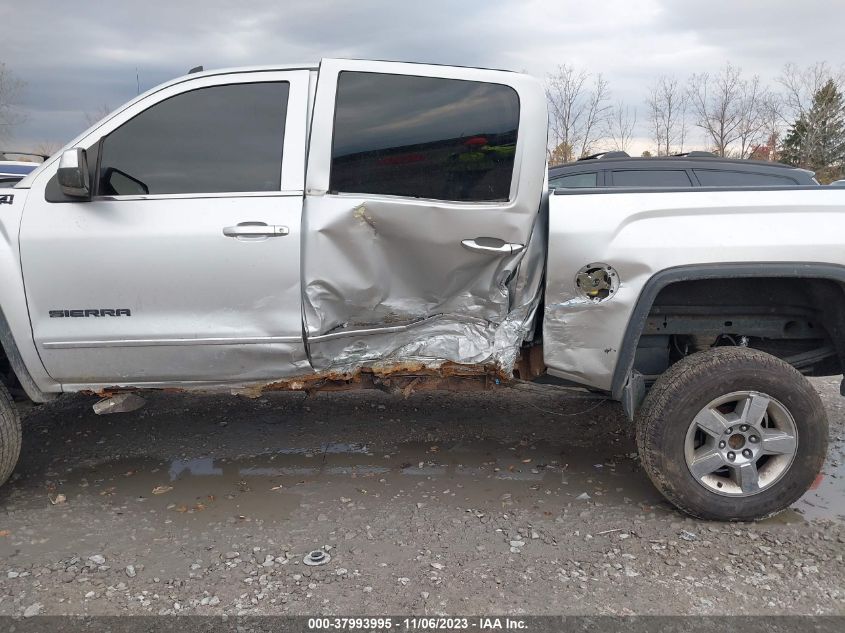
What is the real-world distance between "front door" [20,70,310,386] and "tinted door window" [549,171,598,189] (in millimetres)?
4882

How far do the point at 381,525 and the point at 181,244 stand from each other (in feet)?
5.59

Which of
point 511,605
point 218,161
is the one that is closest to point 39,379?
point 218,161

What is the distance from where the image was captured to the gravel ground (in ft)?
8.42

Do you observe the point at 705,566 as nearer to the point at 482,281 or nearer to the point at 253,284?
the point at 482,281

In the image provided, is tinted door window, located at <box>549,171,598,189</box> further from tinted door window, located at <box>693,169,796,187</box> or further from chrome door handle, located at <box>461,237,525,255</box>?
chrome door handle, located at <box>461,237,525,255</box>

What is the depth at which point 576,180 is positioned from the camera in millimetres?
7508

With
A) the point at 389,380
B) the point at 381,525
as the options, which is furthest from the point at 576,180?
the point at 381,525

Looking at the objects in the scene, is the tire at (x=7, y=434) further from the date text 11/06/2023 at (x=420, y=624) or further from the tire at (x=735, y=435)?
the tire at (x=735, y=435)

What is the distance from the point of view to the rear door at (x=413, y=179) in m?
3.04

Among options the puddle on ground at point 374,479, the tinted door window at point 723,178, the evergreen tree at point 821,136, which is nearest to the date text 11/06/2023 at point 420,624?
the puddle on ground at point 374,479

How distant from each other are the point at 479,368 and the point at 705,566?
4.47ft

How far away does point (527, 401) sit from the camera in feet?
16.0

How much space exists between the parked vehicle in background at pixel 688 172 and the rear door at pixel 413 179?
4147 millimetres

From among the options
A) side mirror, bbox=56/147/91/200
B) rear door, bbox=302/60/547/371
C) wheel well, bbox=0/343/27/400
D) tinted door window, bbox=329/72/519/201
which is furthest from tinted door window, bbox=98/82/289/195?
wheel well, bbox=0/343/27/400
